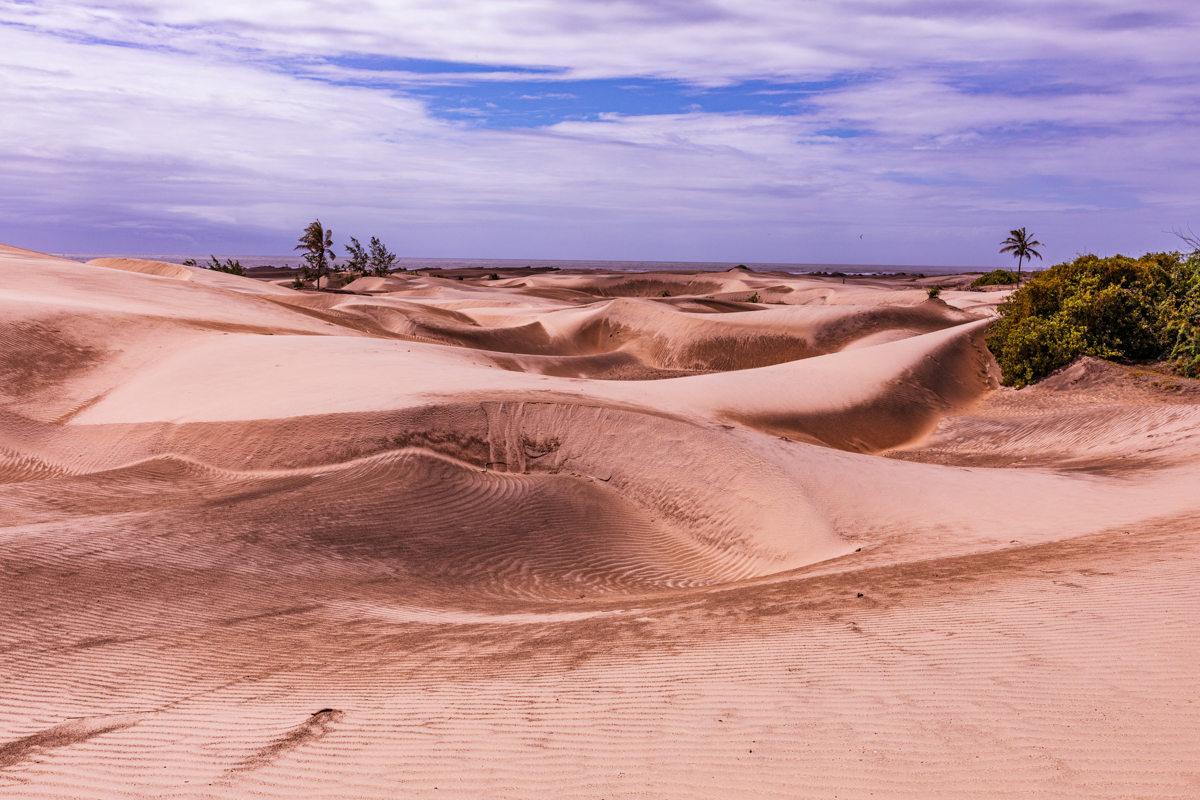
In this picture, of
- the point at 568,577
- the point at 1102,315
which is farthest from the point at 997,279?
the point at 568,577

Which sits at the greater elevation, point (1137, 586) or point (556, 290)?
point (556, 290)

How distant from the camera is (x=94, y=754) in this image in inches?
161

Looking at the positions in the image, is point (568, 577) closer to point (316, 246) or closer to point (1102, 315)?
point (1102, 315)

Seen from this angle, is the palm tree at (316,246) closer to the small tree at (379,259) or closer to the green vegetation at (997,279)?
the small tree at (379,259)

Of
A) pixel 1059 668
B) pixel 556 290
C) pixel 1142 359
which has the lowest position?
pixel 1059 668

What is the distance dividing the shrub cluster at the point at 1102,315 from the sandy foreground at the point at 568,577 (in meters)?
1.51

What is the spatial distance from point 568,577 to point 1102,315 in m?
19.2

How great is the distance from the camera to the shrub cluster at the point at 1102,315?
19.8m

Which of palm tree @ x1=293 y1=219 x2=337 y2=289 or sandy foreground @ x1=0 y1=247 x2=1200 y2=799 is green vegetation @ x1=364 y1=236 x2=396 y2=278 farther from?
sandy foreground @ x1=0 y1=247 x2=1200 y2=799

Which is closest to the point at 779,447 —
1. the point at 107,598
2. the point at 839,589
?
the point at 839,589

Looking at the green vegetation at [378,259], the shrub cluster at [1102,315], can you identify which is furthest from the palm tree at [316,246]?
the shrub cluster at [1102,315]

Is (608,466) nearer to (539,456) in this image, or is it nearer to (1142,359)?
(539,456)

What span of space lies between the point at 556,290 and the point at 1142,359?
1841 inches

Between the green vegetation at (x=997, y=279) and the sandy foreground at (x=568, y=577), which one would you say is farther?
the green vegetation at (x=997, y=279)
